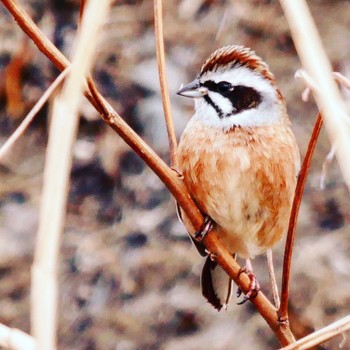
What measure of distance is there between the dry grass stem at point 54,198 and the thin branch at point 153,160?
454 millimetres

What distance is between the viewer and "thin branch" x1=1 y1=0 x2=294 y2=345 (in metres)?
1.25

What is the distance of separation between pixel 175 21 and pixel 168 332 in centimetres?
187

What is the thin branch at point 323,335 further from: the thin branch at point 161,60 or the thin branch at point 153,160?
the thin branch at point 161,60

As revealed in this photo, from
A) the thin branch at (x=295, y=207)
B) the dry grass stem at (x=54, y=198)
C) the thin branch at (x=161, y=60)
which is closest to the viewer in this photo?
the dry grass stem at (x=54, y=198)

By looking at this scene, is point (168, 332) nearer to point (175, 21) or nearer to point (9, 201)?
point (9, 201)

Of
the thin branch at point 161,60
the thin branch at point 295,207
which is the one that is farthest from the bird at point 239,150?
the thin branch at point 295,207

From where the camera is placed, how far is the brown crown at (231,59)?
2.12 metres

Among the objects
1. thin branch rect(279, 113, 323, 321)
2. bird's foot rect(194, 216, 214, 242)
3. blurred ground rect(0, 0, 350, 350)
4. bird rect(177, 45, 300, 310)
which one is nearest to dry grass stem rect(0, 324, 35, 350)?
thin branch rect(279, 113, 323, 321)

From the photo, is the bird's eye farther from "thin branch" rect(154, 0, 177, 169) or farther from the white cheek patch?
"thin branch" rect(154, 0, 177, 169)

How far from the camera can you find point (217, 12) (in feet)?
15.7

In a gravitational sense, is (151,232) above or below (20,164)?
below

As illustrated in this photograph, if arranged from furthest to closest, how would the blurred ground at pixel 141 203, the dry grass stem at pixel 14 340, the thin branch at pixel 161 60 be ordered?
the blurred ground at pixel 141 203, the thin branch at pixel 161 60, the dry grass stem at pixel 14 340

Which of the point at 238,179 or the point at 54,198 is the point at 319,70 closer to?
the point at 54,198

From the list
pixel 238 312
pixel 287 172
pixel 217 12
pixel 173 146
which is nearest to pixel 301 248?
pixel 238 312
